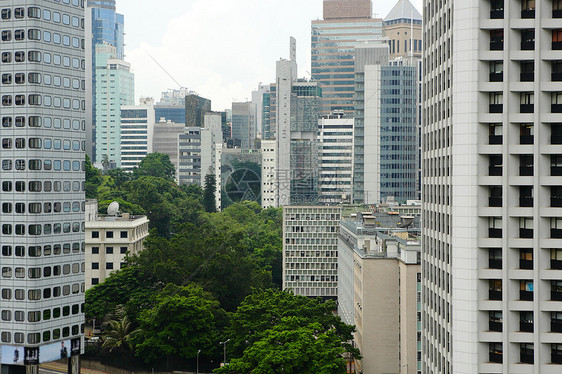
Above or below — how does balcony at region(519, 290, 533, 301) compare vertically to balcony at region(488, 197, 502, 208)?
below

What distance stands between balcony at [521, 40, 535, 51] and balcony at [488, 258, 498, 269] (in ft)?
49.0

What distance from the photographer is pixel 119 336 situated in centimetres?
10244

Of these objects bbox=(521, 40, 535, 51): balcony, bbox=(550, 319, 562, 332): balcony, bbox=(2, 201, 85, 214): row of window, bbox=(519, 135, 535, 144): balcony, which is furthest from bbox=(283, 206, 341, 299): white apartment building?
bbox=(550, 319, 562, 332): balcony

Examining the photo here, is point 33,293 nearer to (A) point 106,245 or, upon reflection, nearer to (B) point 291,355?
(B) point 291,355

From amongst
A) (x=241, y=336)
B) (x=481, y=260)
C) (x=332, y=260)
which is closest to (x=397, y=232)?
(x=241, y=336)

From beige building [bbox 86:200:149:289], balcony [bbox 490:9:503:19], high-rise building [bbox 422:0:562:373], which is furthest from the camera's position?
beige building [bbox 86:200:149:289]

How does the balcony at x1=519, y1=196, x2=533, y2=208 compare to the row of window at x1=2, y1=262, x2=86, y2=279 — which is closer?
the balcony at x1=519, y1=196, x2=533, y2=208

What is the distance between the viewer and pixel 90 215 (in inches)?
5344

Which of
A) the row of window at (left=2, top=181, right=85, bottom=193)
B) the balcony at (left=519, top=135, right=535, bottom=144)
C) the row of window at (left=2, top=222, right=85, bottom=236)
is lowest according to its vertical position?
the row of window at (left=2, top=222, right=85, bottom=236)

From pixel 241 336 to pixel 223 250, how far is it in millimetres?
35823

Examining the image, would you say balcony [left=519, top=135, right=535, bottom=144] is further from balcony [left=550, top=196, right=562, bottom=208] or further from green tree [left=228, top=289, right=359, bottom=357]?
green tree [left=228, top=289, right=359, bottom=357]

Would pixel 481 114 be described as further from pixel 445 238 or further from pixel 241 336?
pixel 241 336

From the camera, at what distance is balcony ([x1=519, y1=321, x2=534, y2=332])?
57031 mm

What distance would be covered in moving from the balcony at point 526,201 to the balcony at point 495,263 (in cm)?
416
